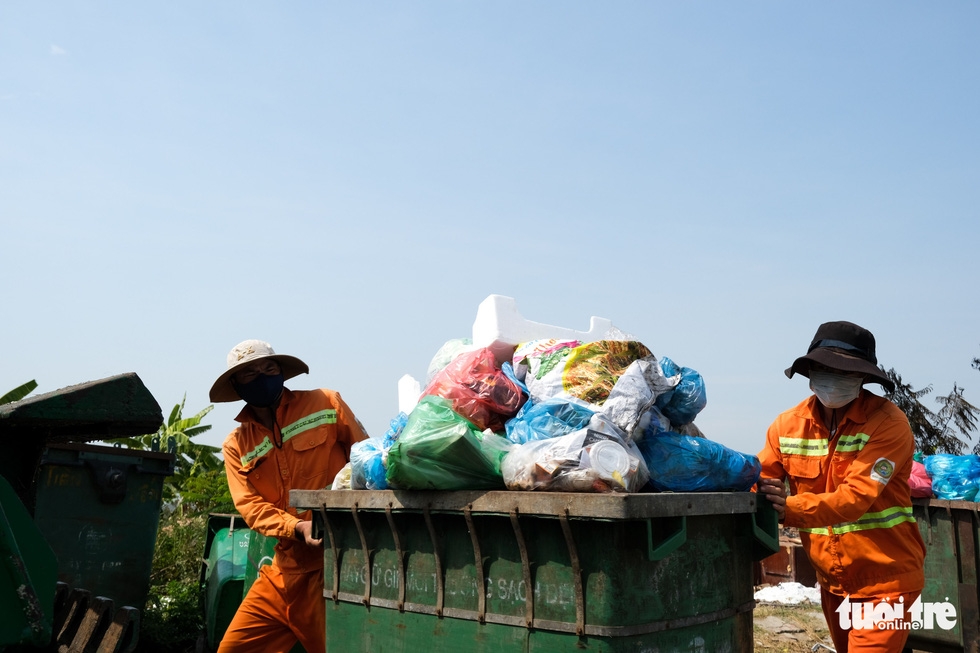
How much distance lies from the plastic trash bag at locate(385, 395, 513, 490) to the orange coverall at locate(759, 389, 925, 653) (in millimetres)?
1202

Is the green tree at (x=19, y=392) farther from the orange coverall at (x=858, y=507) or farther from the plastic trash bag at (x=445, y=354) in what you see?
the orange coverall at (x=858, y=507)

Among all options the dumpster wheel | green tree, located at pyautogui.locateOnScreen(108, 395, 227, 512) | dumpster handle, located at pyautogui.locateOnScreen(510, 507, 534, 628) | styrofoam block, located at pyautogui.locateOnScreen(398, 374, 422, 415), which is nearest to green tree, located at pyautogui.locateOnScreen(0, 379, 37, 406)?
green tree, located at pyautogui.locateOnScreen(108, 395, 227, 512)

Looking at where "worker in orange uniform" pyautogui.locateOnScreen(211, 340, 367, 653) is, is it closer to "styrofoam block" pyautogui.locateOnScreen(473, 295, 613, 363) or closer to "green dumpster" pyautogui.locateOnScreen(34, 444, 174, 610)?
"styrofoam block" pyautogui.locateOnScreen(473, 295, 613, 363)

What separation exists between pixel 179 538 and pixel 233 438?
429cm

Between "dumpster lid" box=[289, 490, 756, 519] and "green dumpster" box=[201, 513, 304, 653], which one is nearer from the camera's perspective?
"dumpster lid" box=[289, 490, 756, 519]

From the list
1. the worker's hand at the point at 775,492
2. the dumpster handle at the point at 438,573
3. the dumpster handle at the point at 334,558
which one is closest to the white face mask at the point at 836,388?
the worker's hand at the point at 775,492

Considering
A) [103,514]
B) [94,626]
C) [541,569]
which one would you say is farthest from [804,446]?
[103,514]

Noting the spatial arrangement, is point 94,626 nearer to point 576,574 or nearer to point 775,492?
point 576,574

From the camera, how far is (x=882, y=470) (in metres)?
3.43

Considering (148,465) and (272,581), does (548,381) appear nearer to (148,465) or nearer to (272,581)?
(272,581)

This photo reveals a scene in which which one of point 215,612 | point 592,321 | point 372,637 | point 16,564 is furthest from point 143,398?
point 215,612

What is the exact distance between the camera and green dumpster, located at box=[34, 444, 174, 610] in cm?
592

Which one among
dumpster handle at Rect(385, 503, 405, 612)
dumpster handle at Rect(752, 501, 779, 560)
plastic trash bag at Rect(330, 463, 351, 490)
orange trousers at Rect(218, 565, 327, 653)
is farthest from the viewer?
orange trousers at Rect(218, 565, 327, 653)

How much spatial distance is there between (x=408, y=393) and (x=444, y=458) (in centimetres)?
116
